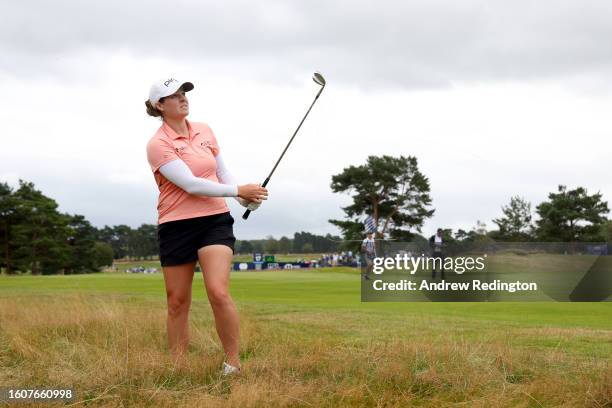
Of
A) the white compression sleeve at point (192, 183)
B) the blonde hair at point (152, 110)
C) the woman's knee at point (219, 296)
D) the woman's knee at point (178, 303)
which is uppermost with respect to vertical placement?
the blonde hair at point (152, 110)

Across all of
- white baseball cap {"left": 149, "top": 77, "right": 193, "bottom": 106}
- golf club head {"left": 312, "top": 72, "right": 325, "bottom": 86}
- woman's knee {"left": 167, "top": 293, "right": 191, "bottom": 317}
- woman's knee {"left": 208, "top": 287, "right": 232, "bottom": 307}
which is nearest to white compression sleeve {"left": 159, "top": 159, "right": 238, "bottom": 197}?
white baseball cap {"left": 149, "top": 77, "right": 193, "bottom": 106}

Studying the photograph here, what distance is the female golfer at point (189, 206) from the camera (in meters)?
5.35

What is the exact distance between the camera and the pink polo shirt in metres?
5.46

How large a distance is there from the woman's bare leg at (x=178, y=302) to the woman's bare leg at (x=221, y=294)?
359 millimetres

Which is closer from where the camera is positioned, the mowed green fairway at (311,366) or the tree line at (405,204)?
the mowed green fairway at (311,366)

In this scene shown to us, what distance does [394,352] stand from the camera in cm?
554

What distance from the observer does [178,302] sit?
19.1 feet

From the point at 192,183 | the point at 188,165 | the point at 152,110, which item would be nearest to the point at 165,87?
the point at 152,110

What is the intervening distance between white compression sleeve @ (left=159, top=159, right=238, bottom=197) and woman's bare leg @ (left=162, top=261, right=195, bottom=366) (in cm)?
70

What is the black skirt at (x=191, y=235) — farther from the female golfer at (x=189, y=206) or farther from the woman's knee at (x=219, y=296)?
the woman's knee at (x=219, y=296)

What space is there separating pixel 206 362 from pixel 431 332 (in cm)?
369

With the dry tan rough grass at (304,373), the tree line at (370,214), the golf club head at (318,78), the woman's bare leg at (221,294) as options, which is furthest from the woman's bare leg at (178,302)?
the tree line at (370,214)

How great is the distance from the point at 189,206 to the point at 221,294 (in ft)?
2.30

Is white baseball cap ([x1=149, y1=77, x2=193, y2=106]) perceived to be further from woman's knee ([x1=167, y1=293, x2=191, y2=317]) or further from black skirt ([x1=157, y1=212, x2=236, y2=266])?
woman's knee ([x1=167, y1=293, x2=191, y2=317])
